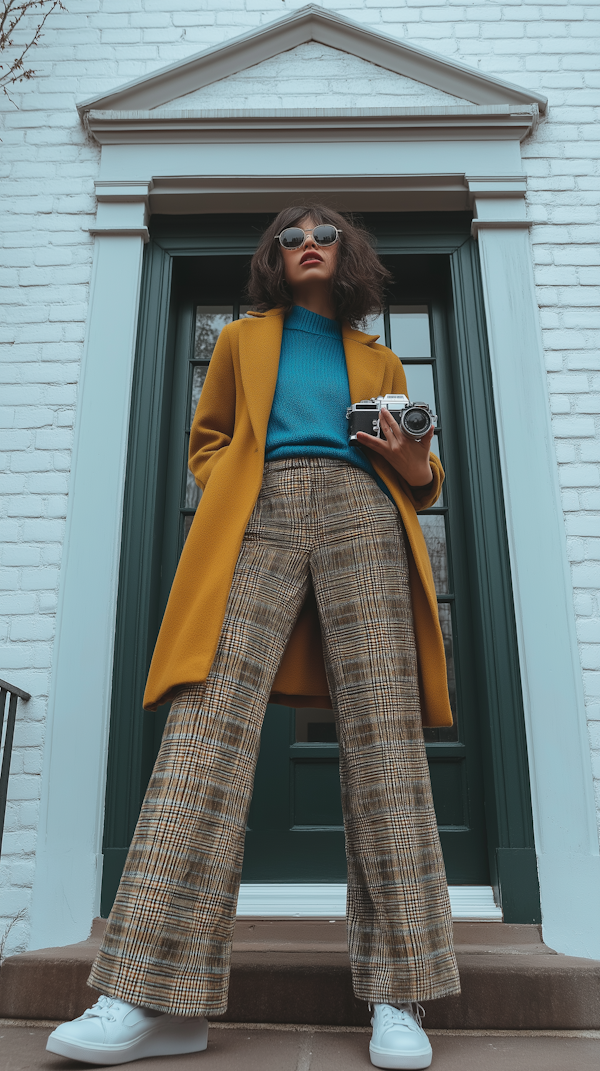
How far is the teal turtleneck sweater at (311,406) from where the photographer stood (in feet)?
5.95

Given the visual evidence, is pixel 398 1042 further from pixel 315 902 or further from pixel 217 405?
pixel 217 405

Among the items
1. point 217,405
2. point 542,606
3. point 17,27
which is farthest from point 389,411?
point 17,27

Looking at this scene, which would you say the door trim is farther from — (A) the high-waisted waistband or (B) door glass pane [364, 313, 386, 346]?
(B) door glass pane [364, 313, 386, 346]

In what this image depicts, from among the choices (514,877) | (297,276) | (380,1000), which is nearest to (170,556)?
(297,276)

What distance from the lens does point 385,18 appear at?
340 centimetres

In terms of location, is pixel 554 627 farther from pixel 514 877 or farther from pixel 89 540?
pixel 89 540

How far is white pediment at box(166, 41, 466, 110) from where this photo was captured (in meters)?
3.27

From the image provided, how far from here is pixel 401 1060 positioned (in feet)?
4.71

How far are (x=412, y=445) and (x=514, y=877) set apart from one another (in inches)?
57.2

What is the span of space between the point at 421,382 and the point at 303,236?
1.30 meters

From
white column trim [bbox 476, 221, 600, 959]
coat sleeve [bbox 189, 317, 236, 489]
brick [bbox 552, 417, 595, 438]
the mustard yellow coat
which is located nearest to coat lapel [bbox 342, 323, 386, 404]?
the mustard yellow coat

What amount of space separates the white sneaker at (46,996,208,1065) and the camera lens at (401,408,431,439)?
1.24 metres

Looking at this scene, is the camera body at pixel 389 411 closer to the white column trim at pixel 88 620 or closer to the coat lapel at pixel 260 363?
the coat lapel at pixel 260 363

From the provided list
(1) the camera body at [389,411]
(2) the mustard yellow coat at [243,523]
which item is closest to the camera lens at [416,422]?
(1) the camera body at [389,411]
